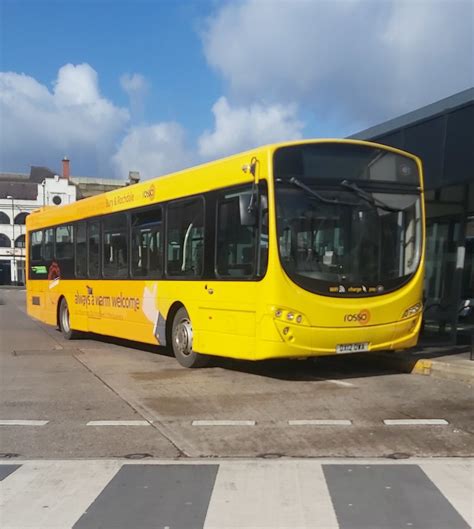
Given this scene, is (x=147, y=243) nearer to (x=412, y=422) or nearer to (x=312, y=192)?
(x=312, y=192)

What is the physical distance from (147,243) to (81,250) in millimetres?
3407

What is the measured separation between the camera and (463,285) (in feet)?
40.5

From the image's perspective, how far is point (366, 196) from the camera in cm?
872

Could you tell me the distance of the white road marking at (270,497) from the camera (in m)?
4.00

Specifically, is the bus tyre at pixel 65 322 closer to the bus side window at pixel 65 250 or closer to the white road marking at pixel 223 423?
the bus side window at pixel 65 250

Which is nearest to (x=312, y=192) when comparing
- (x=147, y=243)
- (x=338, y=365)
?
(x=338, y=365)

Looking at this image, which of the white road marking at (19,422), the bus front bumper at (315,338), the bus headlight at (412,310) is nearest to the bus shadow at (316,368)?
the bus front bumper at (315,338)

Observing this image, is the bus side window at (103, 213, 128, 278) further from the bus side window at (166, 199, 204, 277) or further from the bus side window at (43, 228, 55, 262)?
the bus side window at (43, 228, 55, 262)

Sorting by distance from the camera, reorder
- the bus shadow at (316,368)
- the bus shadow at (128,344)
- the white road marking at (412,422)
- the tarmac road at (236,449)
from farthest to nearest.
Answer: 1. the bus shadow at (128,344)
2. the bus shadow at (316,368)
3. the white road marking at (412,422)
4. the tarmac road at (236,449)

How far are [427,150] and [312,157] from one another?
13.6 ft

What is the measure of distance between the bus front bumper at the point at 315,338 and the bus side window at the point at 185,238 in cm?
202

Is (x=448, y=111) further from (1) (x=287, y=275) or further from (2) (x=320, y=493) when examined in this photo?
(2) (x=320, y=493)

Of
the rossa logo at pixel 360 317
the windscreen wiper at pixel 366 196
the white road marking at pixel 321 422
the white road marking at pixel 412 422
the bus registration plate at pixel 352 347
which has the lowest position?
the white road marking at pixel 321 422

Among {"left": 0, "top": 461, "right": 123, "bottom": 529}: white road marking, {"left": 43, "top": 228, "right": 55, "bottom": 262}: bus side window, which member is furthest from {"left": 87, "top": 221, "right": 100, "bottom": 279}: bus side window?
{"left": 0, "top": 461, "right": 123, "bottom": 529}: white road marking
